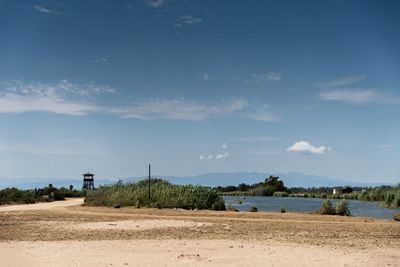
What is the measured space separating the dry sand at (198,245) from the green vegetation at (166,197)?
1776 cm

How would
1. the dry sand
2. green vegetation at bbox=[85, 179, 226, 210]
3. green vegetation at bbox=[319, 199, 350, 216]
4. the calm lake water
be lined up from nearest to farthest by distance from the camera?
the dry sand < green vegetation at bbox=[319, 199, 350, 216] < the calm lake water < green vegetation at bbox=[85, 179, 226, 210]

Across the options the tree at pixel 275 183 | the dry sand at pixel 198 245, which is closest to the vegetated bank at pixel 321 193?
the tree at pixel 275 183

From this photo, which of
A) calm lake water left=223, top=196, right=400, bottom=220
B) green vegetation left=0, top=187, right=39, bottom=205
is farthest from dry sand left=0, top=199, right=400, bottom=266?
green vegetation left=0, top=187, right=39, bottom=205

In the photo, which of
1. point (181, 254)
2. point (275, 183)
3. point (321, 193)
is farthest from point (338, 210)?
point (321, 193)

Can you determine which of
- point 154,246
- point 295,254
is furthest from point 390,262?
point 154,246

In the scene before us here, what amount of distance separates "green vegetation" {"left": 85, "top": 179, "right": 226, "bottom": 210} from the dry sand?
17.8m

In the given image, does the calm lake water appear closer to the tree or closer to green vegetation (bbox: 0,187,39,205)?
green vegetation (bbox: 0,187,39,205)

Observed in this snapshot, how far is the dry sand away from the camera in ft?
45.9

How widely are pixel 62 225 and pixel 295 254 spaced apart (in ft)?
42.7

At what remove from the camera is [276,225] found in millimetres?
25000

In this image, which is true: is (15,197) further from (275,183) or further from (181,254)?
(275,183)

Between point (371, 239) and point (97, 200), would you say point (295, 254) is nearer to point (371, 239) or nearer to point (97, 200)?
point (371, 239)

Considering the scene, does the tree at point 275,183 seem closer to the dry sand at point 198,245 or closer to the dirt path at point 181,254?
the dry sand at point 198,245

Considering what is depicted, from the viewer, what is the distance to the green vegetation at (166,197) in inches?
1692
